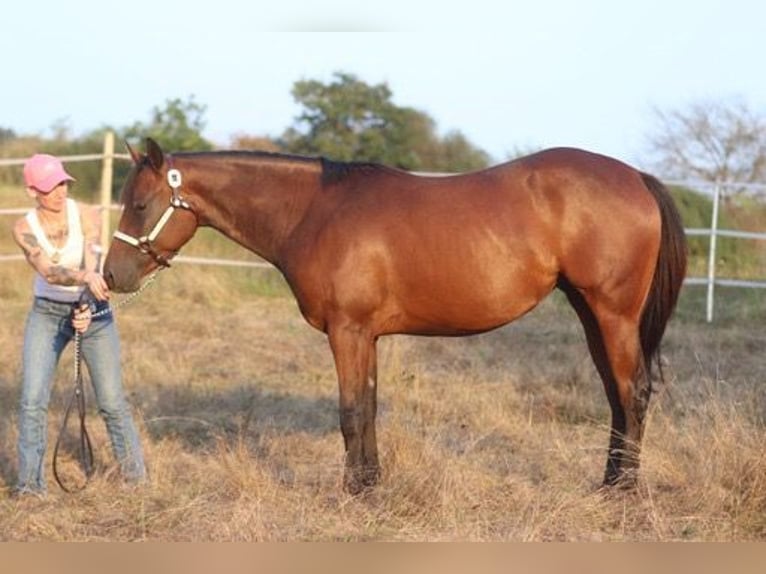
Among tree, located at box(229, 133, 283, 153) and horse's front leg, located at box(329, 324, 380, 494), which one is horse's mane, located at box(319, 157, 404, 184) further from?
tree, located at box(229, 133, 283, 153)

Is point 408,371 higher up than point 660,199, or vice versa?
point 660,199

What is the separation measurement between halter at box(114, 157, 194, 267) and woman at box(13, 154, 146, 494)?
18 cm

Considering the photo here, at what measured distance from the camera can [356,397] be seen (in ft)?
18.5

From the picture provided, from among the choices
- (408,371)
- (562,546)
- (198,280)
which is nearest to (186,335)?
(198,280)

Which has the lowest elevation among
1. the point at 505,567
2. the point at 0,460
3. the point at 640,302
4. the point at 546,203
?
the point at 0,460

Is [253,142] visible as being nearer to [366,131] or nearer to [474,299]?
[366,131]

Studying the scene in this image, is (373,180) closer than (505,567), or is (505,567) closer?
(505,567)

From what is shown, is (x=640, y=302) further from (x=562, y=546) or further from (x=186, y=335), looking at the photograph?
(x=186, y=335)

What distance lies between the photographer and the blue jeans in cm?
551

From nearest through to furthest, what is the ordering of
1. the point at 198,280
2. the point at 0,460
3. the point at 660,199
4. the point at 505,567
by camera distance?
the point at 505,567 < the point at 660,199 < the point at 0,460 < the point at 198,280

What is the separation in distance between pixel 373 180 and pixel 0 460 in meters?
2.96

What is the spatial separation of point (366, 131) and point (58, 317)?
24.4m

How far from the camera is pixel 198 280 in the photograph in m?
13.1

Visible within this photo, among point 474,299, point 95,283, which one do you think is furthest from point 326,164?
point 95,283
